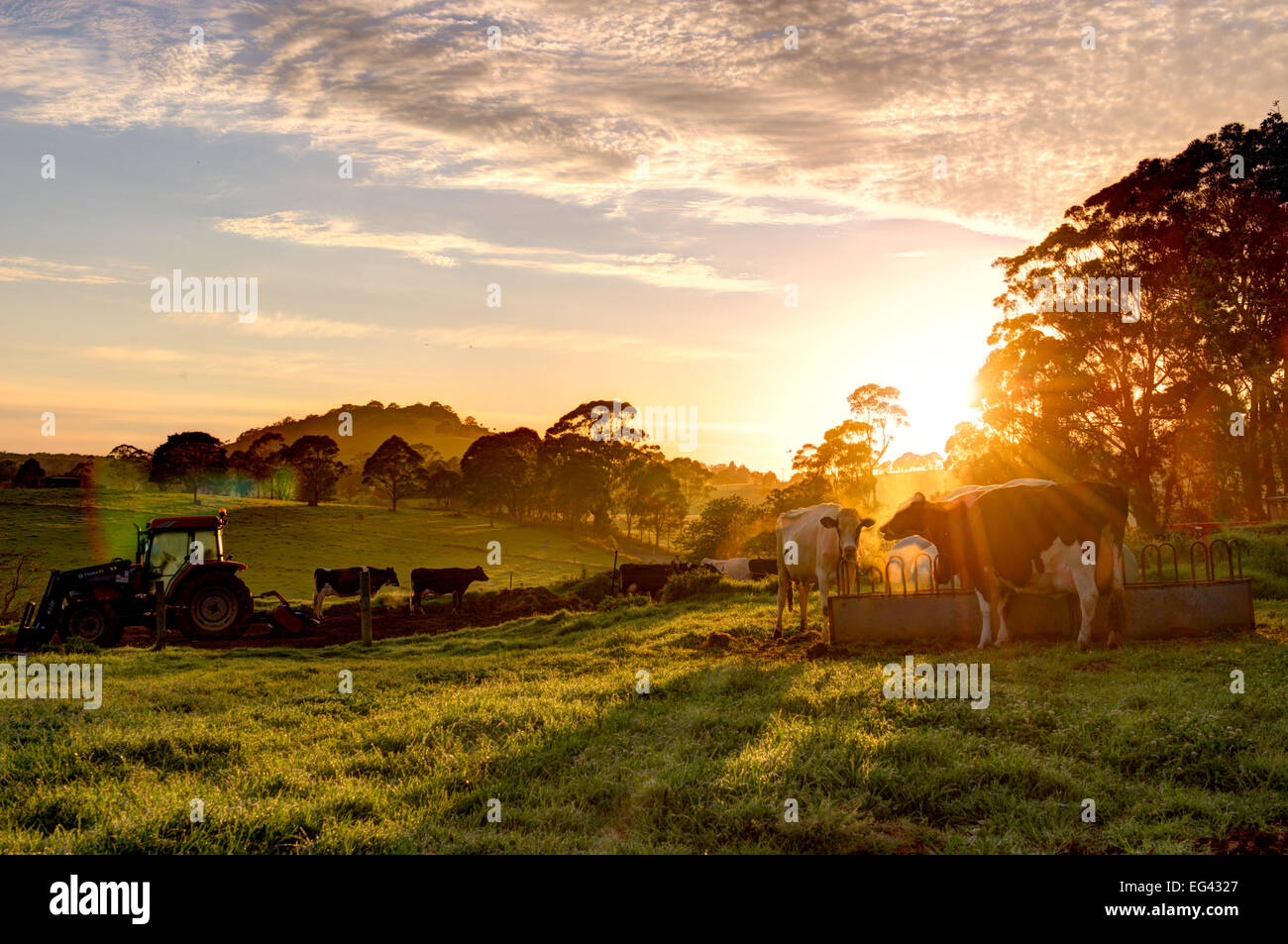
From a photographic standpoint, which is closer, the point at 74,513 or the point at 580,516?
the point at 74,513

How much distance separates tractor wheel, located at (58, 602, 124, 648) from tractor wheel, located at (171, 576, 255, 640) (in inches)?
48.7

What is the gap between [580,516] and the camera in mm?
86625

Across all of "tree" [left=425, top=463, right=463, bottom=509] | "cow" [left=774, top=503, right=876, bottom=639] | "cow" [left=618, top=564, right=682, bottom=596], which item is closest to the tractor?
"cow" [left=618, top=564, right=682, bottom=596]

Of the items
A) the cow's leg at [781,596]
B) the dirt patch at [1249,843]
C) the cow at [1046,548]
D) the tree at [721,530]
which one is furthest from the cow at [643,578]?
the tree at [721,530]

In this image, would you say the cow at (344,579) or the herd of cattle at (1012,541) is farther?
the cow at (344,579)

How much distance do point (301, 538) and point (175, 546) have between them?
1737 inches

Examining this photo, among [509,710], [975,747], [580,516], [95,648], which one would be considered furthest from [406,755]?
[580,516]

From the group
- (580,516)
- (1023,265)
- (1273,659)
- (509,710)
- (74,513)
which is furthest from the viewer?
(580,516)

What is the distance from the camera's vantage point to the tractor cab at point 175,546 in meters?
18.6

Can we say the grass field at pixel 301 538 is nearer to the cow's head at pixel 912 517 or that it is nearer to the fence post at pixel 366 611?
the fence post at pixel 366 611

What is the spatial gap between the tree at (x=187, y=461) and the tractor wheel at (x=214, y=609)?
77.8 meters

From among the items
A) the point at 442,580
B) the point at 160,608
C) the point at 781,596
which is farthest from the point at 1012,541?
the point at 442,580
